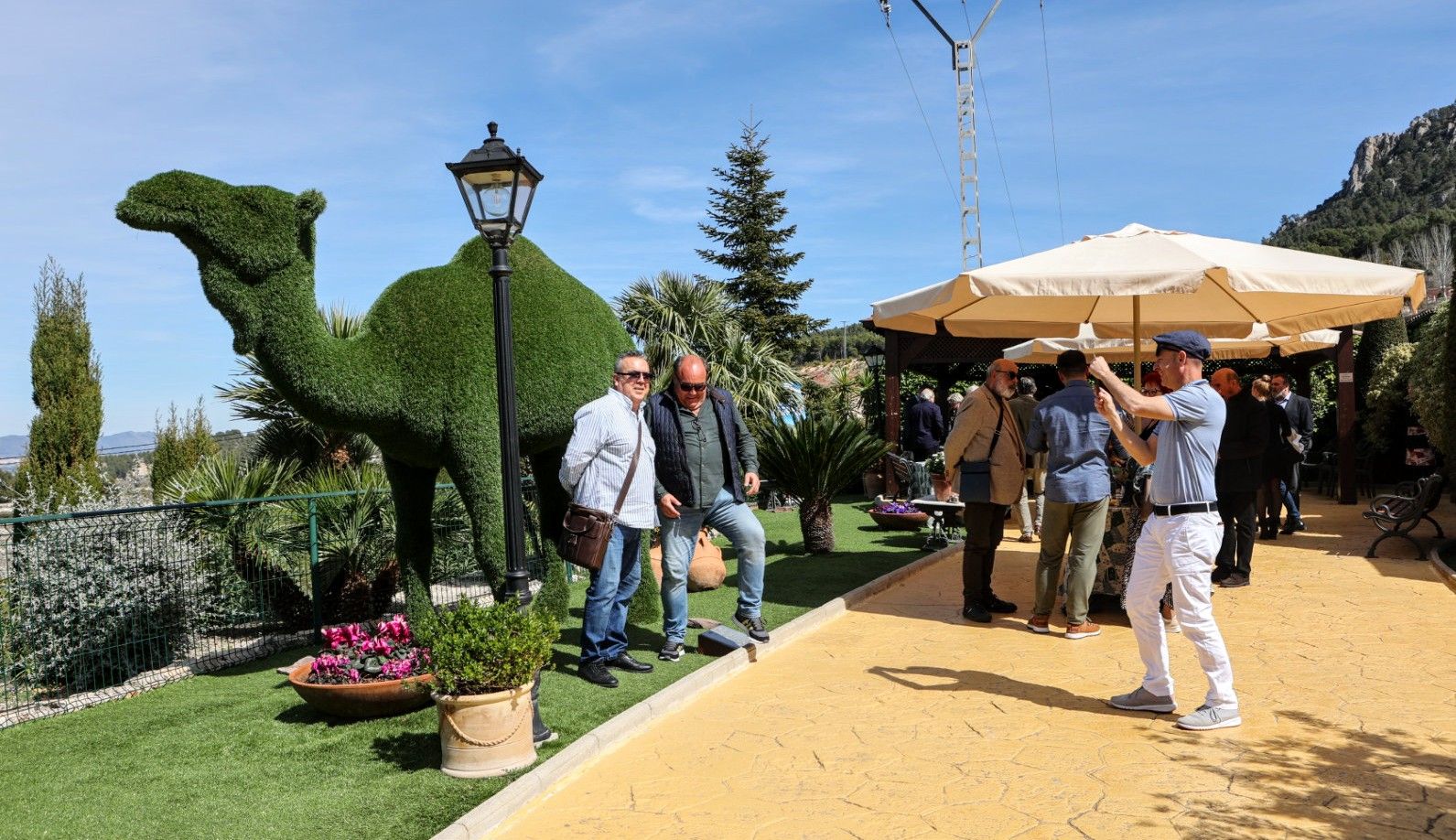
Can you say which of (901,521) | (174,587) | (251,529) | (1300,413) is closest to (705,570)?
(251,529)

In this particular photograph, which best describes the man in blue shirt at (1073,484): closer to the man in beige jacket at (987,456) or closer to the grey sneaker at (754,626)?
the man in beige jacket at (987,456)

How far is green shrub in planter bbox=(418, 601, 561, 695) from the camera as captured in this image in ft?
13.7

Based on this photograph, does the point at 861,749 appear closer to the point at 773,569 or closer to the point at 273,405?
the point at 773,569

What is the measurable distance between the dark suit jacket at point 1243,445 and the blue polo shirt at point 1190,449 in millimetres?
3594

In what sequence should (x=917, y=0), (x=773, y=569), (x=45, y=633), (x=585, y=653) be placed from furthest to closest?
(x=917, y=0) → (x=773, y=569) → (x=45, y=633) → (x=585, y=653)

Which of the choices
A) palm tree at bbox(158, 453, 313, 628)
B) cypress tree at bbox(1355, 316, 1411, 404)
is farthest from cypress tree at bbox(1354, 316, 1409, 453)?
palm tree at bbox(158, 453, 313, 628)

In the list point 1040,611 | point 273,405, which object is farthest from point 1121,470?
point 273,405

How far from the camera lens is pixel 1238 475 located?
792 cm

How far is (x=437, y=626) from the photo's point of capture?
4438 mm

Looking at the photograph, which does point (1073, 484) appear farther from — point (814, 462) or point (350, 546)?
point (350, 546)

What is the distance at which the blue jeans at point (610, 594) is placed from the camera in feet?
17.8

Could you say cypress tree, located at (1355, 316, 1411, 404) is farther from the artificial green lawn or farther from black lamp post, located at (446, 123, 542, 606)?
black lamp post, located at (446, 123, 542, 606)

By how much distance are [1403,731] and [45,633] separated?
7.80m

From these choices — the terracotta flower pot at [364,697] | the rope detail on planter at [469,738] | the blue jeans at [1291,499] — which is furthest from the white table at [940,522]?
the rope detail on planter at [469,738]
